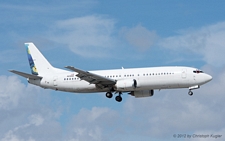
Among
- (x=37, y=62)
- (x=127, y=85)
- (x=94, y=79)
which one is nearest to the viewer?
(x=127, y=85)

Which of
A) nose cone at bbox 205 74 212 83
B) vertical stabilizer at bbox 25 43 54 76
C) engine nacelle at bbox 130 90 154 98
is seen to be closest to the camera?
nose cone at bbox 205 74 212 83

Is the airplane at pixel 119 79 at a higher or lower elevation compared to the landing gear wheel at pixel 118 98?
higher

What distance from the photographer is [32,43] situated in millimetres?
106812

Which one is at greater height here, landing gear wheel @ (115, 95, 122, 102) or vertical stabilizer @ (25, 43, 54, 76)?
vertical stabilizer @ (25, 43, 54, 76)

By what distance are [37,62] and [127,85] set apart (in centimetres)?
1809

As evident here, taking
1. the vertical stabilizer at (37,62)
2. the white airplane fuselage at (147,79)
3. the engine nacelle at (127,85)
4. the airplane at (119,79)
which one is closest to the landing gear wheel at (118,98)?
the airplane at (119,79)

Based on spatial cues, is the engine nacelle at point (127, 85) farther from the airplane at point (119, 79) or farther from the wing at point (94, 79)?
the wing at point (94, 79)

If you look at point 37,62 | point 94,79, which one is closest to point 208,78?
point 94,79

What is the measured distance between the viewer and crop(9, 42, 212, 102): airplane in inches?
3649

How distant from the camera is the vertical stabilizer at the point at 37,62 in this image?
10256 cm

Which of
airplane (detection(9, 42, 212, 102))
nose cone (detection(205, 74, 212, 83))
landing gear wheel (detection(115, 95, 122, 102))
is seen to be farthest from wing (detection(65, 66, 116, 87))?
nose cone (detection(205, 74, 212, 83))

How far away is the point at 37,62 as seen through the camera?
104188 mm

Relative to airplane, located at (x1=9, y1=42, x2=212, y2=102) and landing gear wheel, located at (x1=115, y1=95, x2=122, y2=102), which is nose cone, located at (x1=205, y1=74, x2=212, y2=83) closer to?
airplane, located at (x1=9, y1=42, x2=212, y2=102)

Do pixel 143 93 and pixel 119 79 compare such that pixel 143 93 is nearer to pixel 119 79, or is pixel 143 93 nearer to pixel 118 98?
pixel 118 98
